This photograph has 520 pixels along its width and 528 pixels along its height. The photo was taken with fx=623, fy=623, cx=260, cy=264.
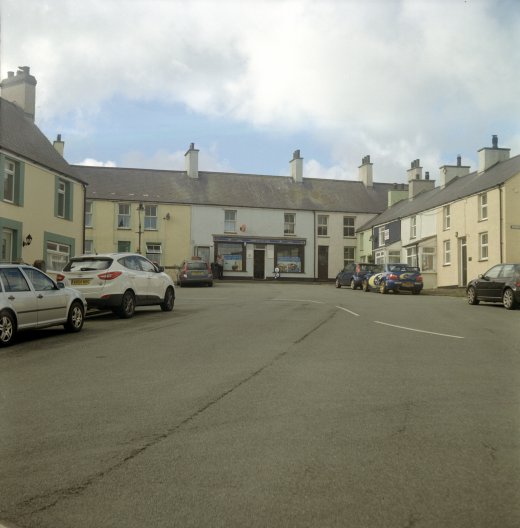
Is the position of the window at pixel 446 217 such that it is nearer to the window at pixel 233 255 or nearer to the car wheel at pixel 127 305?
the window at pixel 233 255

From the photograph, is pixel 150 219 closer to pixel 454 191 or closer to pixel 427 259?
pixel 427 259

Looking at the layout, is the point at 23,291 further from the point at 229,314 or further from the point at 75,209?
the point at 75,209

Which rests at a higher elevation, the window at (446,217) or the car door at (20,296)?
the window at (446,217)

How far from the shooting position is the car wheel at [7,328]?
1054 cm

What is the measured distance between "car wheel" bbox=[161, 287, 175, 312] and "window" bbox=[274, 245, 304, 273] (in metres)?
33.5

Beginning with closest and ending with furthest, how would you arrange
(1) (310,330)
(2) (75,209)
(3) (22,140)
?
1. (1) (310,330)
2. (3) (22,140)
3. (2) (75,209)

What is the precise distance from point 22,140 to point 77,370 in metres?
20.1

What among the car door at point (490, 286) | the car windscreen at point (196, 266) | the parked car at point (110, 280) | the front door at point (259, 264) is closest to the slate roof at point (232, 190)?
the front door at point (259, 264)

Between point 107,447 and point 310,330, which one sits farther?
point 310,330

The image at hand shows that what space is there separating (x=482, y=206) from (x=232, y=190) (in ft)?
78.3

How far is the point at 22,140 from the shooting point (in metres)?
25.7

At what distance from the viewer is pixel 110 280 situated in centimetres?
1568

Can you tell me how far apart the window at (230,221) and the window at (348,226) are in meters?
9.81

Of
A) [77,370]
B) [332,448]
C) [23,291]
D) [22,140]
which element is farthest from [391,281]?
[332,448]
